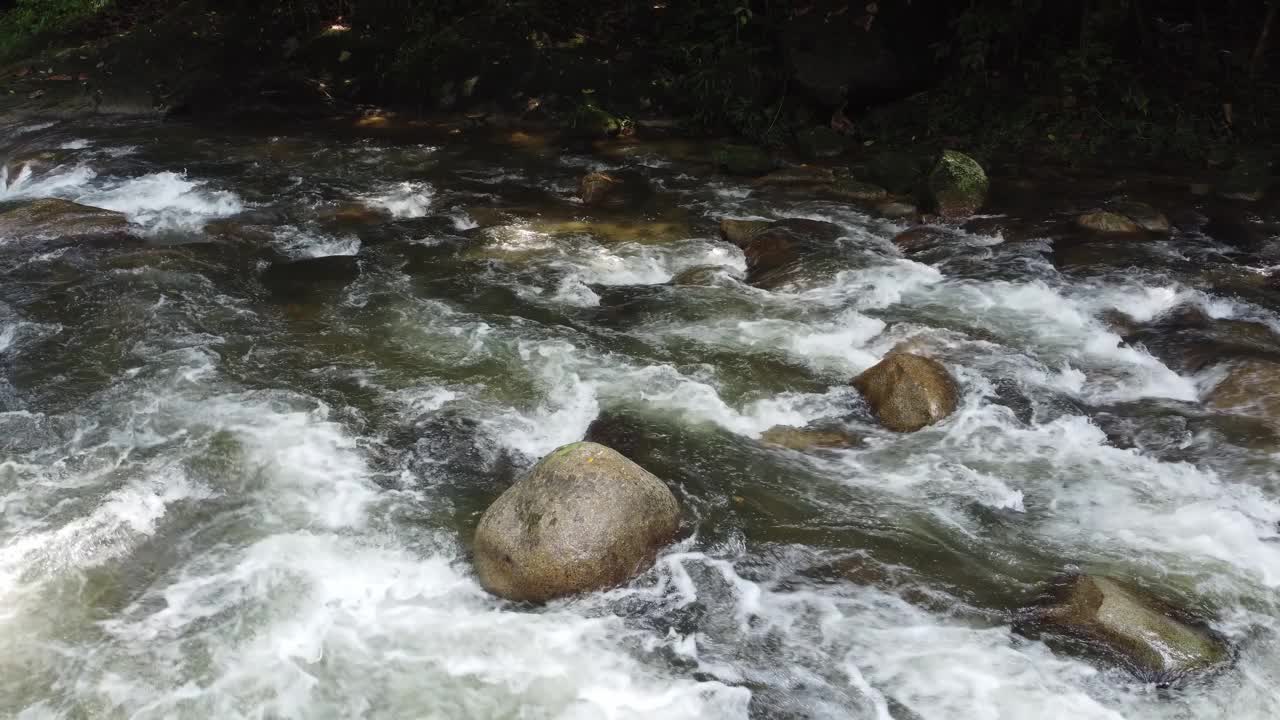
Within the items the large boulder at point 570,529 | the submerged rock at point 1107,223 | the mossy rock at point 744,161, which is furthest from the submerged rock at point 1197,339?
the mossy rock at point 744,161

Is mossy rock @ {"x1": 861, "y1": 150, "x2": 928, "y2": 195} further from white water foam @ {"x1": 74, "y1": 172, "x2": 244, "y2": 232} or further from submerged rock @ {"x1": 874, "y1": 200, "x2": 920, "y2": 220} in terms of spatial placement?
white water foam @ {"x1": 74, "y1": 172, "x2": 244, "y2": 232}

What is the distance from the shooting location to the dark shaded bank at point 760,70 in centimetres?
1188

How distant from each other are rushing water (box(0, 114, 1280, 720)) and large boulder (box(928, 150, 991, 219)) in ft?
2.05

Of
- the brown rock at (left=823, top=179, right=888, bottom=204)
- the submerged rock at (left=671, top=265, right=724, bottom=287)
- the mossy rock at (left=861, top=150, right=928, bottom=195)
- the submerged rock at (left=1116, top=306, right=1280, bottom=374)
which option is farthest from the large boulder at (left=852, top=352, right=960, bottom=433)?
the mossy rock at (left=861, top=150, right=928, bottom=195)

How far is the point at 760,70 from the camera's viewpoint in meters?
13.0

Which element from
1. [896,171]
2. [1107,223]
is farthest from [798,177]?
[1107,223]

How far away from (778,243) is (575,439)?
4.00 metres

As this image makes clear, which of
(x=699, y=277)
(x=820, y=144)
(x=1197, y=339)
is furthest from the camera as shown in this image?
(x=820, y=144)

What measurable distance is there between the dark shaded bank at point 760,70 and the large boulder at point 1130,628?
8032 millimetres

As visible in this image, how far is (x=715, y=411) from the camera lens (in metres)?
6.59

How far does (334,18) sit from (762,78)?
8115 mm

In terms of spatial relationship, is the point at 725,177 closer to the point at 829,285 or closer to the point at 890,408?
the point at 829,285

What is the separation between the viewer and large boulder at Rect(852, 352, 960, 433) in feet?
20.9

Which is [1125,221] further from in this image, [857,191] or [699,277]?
[699,277]
